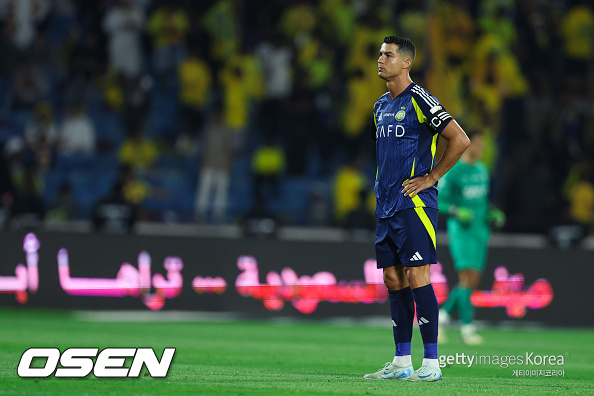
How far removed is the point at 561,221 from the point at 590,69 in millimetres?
4934

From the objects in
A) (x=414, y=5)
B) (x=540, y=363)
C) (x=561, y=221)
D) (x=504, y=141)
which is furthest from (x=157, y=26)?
(x=540, y=363)

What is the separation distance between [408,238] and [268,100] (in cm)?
1070

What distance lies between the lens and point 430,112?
21.6 ft

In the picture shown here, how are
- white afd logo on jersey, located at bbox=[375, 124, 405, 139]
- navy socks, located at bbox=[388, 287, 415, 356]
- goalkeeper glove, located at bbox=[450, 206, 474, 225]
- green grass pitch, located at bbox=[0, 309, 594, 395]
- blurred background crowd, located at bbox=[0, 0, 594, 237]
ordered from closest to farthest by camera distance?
green grass pitch, located at bbox=[0, 309, 594, 395], white afd logo on jersey, located at bbox=[375, 124, 405, 139], navy socks, located at bbox=[388, 287, 415, 356], goalkeeper glove, located at bbox=[450, 206, 474, 225], blurred background crowd, located at bbox=[0, 0, 594, 237]

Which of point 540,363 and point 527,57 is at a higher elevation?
point 527,57

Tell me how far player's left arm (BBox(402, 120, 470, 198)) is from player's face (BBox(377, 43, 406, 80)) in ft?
1.69

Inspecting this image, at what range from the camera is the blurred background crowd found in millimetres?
15680

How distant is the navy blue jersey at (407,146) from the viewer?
6.62 m

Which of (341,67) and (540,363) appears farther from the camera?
(341,67)

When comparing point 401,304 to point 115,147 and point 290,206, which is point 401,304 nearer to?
point 290,206

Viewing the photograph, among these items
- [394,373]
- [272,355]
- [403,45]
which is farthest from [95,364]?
[403,45]

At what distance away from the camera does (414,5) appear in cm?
1842

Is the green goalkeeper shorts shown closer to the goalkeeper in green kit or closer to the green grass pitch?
the goalkeeper in green kit

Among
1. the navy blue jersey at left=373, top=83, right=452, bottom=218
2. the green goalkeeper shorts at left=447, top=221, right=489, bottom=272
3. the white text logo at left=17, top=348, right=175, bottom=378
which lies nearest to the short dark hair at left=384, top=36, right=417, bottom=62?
the navy blue jersey at left=373, top=83, right=452, bottom=218
